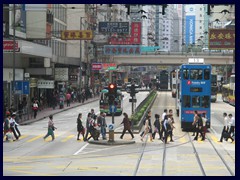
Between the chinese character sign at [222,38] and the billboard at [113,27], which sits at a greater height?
the billboard at [113,27]

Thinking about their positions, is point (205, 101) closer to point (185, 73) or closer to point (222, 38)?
point (185, 73)

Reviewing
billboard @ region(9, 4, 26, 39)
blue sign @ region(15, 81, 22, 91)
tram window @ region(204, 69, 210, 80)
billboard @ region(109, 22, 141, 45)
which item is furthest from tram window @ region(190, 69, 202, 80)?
billboard @ region(109, 22, 141, 45)

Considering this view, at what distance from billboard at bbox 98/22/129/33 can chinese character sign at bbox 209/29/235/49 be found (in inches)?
356

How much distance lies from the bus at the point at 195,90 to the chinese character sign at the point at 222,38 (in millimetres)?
16481

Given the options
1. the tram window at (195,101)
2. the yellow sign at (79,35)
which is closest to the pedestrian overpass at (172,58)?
the yellow sign at (79,35)

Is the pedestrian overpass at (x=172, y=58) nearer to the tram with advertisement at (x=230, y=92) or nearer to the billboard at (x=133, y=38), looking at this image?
the tram with advertisement at (x=230, y=92)

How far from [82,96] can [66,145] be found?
4135 centimetres

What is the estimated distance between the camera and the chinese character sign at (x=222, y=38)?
4979cm

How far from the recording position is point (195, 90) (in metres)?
34.2

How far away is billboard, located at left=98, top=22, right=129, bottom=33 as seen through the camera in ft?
178

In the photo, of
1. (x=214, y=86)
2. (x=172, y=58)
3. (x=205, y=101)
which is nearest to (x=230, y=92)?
(x=214, y=86)

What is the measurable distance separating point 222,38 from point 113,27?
11.6 metres

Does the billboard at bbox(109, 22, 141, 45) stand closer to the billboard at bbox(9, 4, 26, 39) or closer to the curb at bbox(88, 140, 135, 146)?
the billboard at bbox(9, 4, 26, 39)
